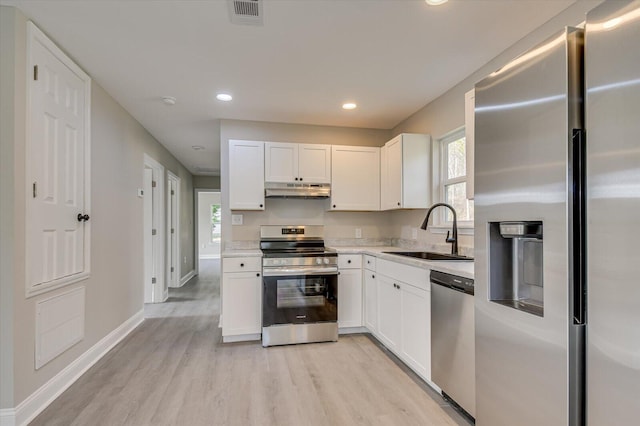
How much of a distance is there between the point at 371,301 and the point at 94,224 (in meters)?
2.66

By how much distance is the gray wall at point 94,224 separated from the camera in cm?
188

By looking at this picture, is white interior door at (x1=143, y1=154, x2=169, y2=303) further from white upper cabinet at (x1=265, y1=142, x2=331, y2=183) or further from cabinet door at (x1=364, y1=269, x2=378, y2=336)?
cabinet door at (x1=364, y1=269, x2=378, y2=336)

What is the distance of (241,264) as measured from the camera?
3.30 meters

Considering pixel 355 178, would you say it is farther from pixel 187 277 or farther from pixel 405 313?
pixel 187 277

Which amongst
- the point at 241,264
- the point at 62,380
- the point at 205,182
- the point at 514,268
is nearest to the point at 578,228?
the point at 514,268

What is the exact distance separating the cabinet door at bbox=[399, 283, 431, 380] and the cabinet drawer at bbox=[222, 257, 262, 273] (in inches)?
56.8

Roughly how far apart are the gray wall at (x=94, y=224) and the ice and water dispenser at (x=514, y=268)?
257 cm

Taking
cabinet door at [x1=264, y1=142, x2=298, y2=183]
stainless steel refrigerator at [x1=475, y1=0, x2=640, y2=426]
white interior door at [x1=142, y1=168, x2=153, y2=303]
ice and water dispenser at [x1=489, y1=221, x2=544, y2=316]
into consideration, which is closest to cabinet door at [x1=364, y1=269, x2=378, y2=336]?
cabinet door at [x1=264, y1=142, x2=298, y2=183]

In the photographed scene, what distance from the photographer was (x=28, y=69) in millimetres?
2006

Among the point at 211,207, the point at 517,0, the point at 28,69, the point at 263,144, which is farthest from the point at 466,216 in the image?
the point at 211,207

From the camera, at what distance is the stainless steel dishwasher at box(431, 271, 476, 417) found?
6.12ft

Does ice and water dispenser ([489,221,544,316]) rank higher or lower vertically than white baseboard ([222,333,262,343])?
higher

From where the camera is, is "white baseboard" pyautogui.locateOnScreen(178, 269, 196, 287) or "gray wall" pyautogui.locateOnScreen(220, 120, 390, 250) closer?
"gray wall" pyautogui.locateOnScreen(220, 120, 390, 250)

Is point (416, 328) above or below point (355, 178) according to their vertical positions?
below
